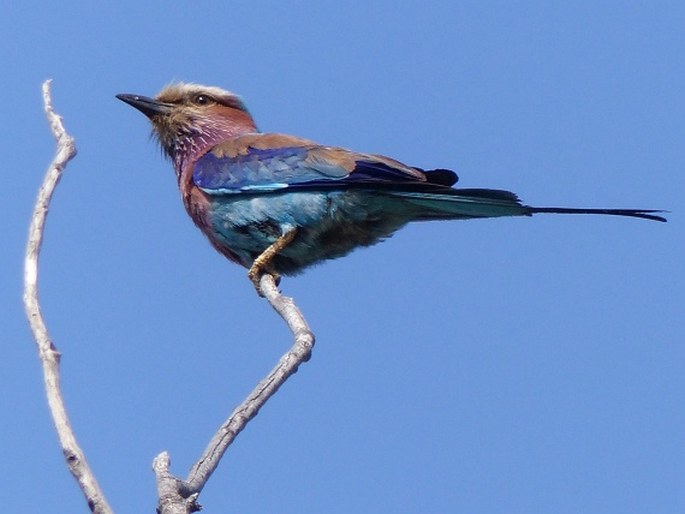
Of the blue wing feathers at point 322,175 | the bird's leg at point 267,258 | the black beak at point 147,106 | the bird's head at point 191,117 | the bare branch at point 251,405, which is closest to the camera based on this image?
the bare branch at point 251,405

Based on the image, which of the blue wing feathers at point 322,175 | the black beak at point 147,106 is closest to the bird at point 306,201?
the blue wing feathers at point 322,175

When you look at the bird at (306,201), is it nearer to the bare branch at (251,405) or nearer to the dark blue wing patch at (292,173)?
the dark blue wing patch at (292,173)

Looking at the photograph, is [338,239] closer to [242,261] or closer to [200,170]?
[242,261]

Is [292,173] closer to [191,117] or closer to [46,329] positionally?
[191,117]

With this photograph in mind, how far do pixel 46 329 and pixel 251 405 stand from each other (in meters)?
0.69

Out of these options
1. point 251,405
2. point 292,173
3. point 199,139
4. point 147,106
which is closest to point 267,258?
point 292,173

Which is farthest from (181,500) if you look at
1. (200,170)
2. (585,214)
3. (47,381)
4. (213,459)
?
(200,170)

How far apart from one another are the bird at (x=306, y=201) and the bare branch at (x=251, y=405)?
121 centimetres

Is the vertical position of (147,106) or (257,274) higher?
(147,106)

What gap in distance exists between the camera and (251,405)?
13.5 feet

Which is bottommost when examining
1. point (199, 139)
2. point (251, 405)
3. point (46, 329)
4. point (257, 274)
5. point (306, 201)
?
point (46, 329)

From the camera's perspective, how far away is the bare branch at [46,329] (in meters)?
3.42

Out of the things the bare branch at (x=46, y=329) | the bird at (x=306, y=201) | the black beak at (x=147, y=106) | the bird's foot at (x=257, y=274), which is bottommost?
the bare branch at (x=46, y=329)

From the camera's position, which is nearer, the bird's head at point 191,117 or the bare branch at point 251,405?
the bare branch at point 251,405
